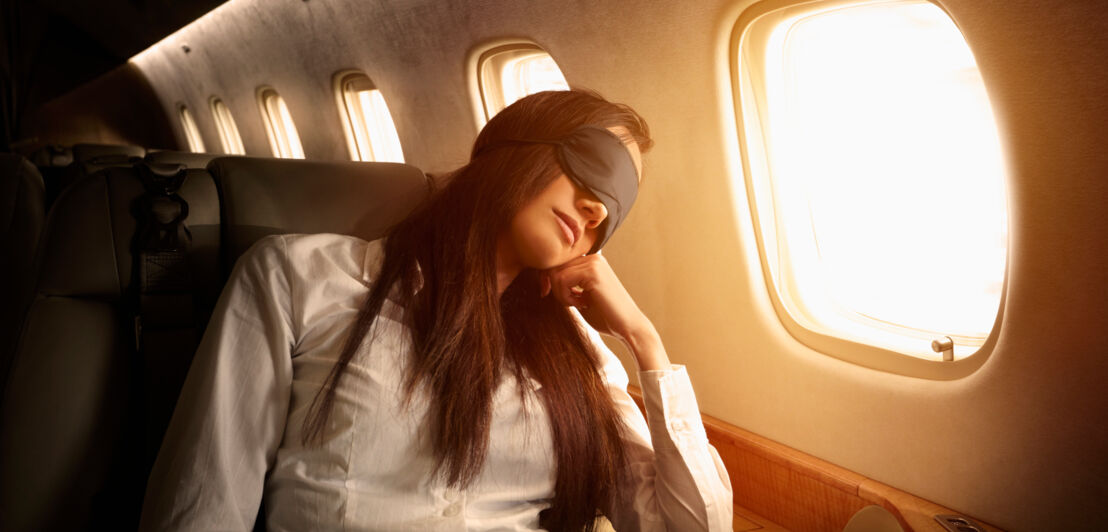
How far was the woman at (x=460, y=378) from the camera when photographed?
4.72 ft

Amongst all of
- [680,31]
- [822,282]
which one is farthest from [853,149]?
[680,31]

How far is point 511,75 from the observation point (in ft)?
12.7

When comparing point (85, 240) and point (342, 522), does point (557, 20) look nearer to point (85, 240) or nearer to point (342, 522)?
point (85, 240)

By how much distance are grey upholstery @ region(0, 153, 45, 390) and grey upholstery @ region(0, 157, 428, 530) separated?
83 cm

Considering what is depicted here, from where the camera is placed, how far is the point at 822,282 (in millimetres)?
2678

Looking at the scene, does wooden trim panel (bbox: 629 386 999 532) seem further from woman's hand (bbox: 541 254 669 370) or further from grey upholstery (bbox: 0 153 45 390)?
grey upholstery (bbox: 0 153 45 390)

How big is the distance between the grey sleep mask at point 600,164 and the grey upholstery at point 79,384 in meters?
0.80

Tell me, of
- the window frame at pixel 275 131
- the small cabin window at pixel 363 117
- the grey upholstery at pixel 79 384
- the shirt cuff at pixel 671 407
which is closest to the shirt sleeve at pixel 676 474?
the shirt cuff at pixel 671 407

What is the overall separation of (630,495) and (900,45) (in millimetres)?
1511

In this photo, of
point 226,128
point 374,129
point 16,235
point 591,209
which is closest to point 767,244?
point 591,209

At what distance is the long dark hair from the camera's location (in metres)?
1.52

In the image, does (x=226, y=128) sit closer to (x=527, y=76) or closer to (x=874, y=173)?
(x=527, y=76)

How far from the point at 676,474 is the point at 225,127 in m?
9.89

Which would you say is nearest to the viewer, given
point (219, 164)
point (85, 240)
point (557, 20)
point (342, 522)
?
point (342, 522)
